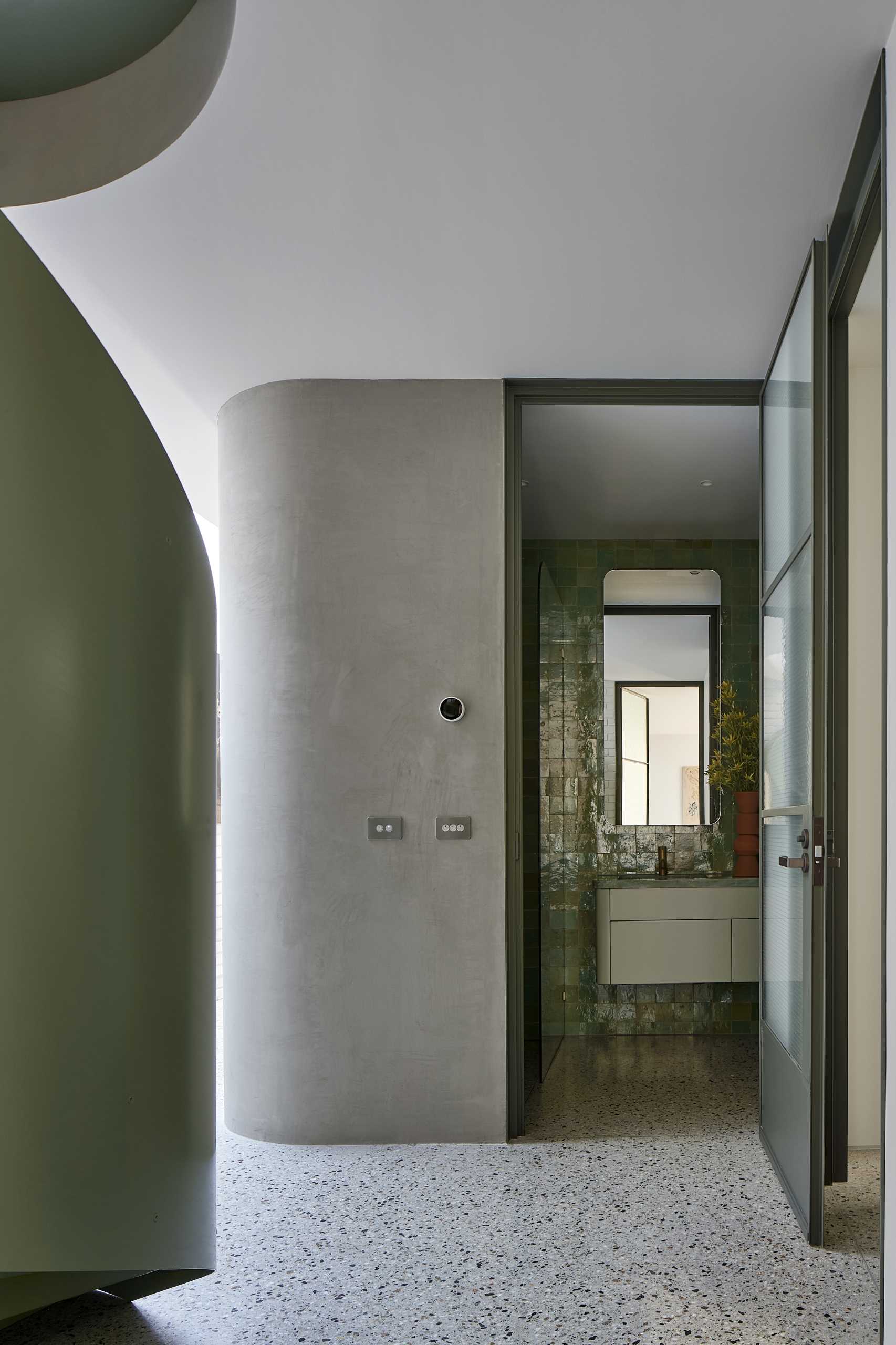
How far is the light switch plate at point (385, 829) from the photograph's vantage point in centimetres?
353

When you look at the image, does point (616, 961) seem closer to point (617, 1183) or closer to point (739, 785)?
point (739, 785)

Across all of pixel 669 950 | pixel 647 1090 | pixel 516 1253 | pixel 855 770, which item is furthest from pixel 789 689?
pixel 669 950

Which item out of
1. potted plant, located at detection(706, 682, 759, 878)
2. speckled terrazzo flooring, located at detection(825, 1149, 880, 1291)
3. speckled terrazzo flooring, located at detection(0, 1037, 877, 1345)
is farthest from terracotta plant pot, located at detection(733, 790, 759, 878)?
speckled terrazzo flooring, located at detection(825, 1149, 880, 1291)

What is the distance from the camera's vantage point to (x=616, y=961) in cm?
498

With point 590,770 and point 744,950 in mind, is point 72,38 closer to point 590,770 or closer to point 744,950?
point 590,770

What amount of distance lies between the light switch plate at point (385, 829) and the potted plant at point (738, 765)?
233 centimetres

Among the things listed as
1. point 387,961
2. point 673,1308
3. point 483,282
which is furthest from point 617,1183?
point 483,282

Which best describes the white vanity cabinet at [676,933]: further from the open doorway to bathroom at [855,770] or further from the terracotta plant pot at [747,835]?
the open doorway to bathroom at [855,770]

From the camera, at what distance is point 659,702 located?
17.7 ft

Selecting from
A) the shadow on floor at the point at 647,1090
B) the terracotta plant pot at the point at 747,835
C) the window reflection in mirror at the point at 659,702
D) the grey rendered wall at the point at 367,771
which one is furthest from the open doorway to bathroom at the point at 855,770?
the window reflection in mirror at the point at 659,702

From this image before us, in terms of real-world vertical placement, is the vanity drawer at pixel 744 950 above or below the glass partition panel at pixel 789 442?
below

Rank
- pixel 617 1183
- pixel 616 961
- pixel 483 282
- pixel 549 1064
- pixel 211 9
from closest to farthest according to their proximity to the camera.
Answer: pixel 211 9 → pixel 483 282 → pixel 617 1183 → pixel 549 1064 → pixel 616 961

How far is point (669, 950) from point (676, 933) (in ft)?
0.29

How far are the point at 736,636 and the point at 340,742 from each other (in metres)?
2.69
